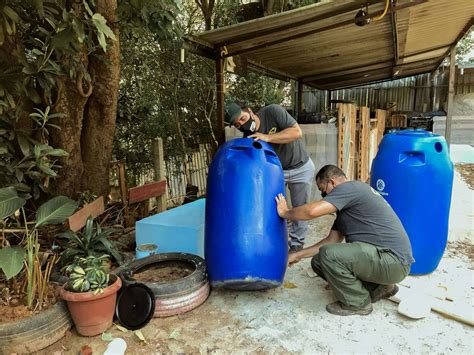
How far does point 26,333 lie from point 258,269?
4.72 feet

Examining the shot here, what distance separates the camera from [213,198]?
8.23 feet

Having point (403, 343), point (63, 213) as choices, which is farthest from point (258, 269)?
point (63, 213)

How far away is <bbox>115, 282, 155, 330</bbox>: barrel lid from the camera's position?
2.32 metres

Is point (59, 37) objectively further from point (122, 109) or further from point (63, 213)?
point (122, 109)

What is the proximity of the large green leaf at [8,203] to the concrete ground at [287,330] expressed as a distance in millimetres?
882

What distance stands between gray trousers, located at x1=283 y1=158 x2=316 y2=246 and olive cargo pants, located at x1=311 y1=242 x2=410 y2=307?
1064mm

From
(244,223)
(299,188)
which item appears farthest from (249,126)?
(244,223)

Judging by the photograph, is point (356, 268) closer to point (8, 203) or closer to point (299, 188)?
point (299, 188)

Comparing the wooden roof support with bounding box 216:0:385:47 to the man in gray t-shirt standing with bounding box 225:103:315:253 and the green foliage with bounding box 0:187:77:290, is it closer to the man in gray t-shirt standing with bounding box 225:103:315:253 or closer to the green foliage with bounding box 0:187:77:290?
the man in gray t-shirt standing with bounding box 225:103:315:253

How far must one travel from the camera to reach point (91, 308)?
2176mm

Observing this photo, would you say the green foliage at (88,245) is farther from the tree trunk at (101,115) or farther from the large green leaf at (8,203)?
the tree trunk at (101,115)

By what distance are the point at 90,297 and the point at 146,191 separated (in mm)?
2059

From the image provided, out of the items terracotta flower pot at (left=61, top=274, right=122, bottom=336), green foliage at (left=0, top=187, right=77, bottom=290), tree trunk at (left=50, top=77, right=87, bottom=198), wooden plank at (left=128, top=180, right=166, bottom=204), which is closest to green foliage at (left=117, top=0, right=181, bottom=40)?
tree trunk at (left=50, top=77, right=87, bottom=198)

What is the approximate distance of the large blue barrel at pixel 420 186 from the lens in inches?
111
